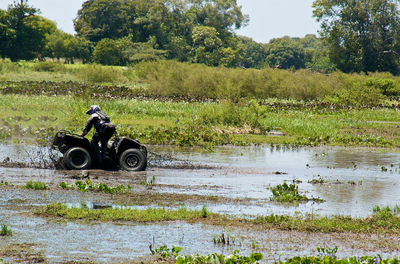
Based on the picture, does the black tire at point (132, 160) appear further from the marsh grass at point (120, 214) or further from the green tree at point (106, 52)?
the green tree at point (106, 52)

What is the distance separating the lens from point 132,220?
33.9ft

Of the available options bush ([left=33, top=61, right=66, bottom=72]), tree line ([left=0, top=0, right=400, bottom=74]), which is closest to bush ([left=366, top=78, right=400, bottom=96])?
tree line ([left=0, top=0, right=400, bottom=74])

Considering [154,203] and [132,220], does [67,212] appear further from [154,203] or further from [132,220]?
[154,203]

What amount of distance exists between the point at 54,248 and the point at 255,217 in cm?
386

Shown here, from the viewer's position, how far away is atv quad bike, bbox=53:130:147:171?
50.8ft

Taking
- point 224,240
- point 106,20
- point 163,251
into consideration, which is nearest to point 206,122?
point 224,240

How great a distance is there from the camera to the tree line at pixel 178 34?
75.8m

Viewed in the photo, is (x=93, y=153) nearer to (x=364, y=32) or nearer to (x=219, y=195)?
(x=219, y=195)

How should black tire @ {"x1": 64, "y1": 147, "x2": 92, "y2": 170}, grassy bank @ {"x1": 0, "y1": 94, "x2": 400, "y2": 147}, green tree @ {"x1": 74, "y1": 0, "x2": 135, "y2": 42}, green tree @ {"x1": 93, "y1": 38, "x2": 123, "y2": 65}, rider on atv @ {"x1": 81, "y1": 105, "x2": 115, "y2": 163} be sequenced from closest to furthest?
1. rider on atv @ {"x1": 81, "y1": 105, "x2": 115, "y2": 163}
2. black tire @ {"x1": 64, "y1": 147, "x2": 92, "y2": 170}
3. grassy bank @ {"x1": 0, "y1": 94, "x2": 400, "y2": 147}
4. green tree @ {"x1": 93, "y1": 38, "x2": 123, "y2": 65}
5. green tree @ {"x1": 74, "y1": 0, "x2": 135, "y2": 42}

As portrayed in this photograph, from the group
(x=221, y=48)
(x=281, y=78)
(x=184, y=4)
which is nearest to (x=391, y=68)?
(x=221, y=48)

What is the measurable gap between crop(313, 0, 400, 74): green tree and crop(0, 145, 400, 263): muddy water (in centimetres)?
5396

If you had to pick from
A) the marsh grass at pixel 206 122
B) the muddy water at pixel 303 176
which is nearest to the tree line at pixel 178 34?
the marsh grass at pixel 206 122

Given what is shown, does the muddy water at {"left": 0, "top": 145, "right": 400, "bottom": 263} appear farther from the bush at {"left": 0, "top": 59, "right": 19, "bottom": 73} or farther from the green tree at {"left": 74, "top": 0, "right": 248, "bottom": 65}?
the green tree at {"left": 74, "top": 0, "right": 248, "bottom": 65}

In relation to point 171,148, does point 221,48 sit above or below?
above
